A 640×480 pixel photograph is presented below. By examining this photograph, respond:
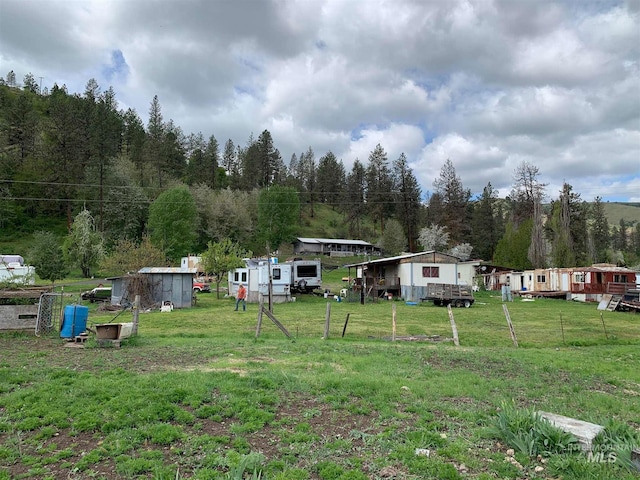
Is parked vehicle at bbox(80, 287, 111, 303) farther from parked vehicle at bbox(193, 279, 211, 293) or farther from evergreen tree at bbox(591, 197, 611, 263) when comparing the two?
evergreen tree at bbox(591, 197, 611, 263)

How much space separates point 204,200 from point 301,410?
200ft

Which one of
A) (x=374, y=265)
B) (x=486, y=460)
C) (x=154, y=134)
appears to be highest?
(x=154, y=134)

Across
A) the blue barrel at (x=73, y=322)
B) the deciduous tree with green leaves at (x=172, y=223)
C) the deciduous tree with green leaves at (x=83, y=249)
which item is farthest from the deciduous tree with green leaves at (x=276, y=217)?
the blue barrel at (x=73, y=322)

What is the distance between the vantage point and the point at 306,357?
32.5 feet

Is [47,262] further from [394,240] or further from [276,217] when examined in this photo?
[394,240]

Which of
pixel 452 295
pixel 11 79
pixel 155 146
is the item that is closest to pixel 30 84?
pixel 11 79

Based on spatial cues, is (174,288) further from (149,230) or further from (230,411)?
(149,230)

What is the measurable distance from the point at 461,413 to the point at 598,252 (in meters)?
72.0

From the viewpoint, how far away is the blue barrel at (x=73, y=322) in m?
12.0

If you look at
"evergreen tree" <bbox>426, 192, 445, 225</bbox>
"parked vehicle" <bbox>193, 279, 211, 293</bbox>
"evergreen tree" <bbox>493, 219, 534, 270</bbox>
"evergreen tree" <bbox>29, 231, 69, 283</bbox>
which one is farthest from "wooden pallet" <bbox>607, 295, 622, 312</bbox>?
"evergreen tree" <bbox>29, 231, 69, 283</bbox>

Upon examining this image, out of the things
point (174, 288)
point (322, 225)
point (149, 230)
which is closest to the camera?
point (174, 288)

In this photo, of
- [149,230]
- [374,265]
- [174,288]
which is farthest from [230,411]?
[149,230]

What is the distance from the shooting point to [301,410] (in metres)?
6.14

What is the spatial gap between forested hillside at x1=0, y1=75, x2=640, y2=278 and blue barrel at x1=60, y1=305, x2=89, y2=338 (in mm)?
30563
